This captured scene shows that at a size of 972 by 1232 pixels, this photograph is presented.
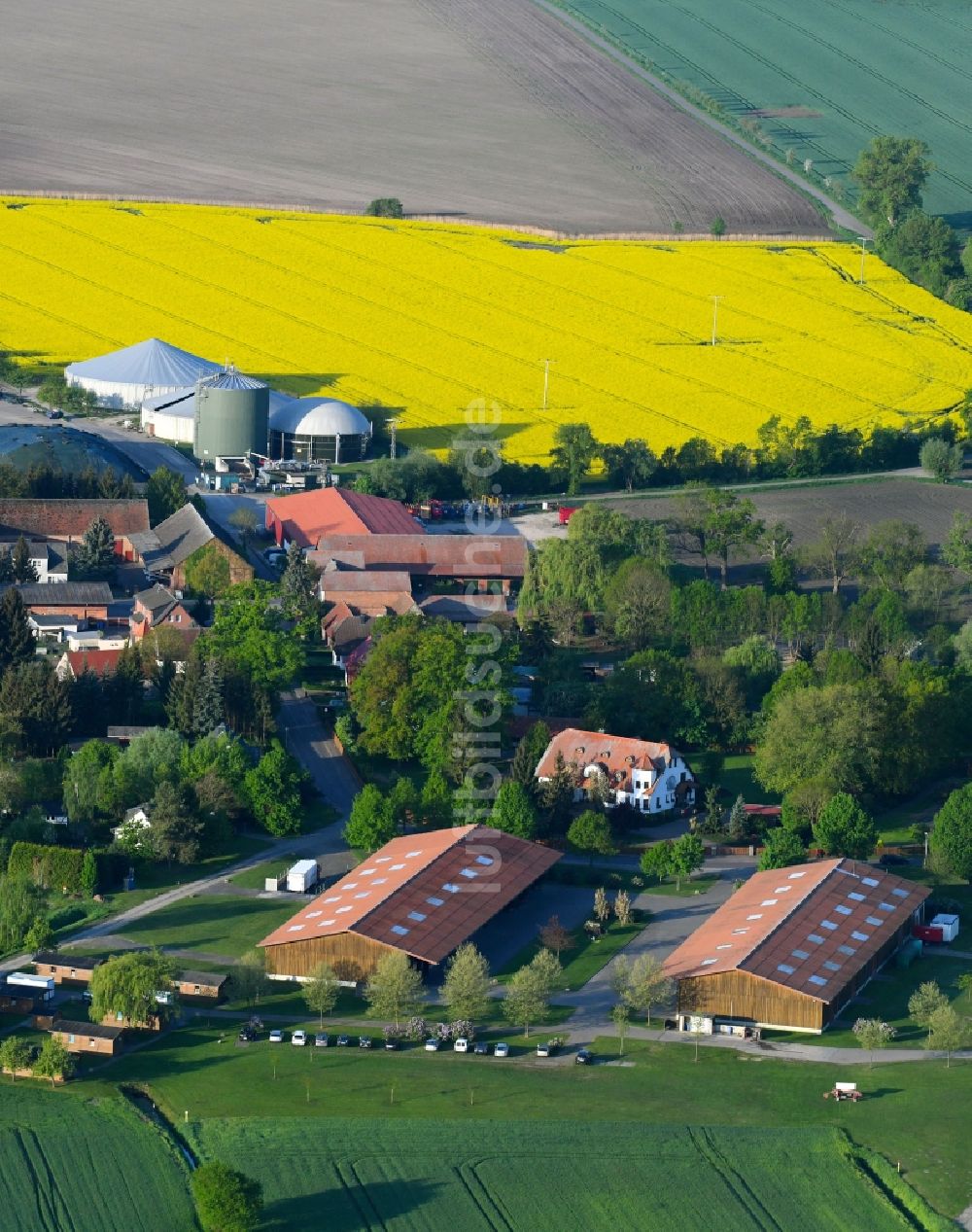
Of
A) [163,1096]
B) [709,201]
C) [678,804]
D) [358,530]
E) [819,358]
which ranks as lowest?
[163,1096]

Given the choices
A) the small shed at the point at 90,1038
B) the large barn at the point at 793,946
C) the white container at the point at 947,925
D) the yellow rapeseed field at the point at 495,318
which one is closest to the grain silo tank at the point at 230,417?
the yellow rapeseed field at the point at 495,318

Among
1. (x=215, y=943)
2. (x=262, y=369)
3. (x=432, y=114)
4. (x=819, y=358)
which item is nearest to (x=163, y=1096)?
(x=215, y=943)

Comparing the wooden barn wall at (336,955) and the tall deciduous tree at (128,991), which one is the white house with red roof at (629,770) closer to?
the wooden barn wall at (336,955)

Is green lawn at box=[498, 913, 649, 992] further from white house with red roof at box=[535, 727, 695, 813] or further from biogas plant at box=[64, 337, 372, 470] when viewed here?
biogas plant at box=[64, 337, 372, 470]

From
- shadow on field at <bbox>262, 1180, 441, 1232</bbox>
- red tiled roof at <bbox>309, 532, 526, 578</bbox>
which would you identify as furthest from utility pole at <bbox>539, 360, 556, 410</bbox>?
shadow on field at <bbox>262, 1180, 441, 1232</bbox>

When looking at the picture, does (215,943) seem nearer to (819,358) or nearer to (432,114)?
(819,358)
